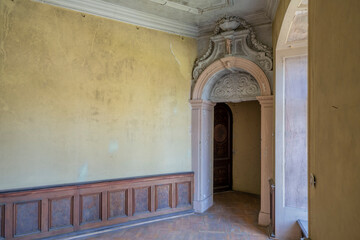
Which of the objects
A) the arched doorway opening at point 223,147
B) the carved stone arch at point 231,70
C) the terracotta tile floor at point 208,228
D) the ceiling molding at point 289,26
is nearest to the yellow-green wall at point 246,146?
the arched doorway opening at point 223,147

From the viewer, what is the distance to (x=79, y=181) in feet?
13.9

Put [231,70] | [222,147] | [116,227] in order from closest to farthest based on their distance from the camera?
[116,227] < [231,70] < [222,147]

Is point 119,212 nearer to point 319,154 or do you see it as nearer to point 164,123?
point 164,123

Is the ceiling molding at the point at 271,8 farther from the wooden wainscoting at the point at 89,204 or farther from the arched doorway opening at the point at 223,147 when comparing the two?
the wooden wainscoting at the point at 89,204

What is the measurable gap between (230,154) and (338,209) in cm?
631

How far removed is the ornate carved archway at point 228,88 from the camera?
15.5 ft

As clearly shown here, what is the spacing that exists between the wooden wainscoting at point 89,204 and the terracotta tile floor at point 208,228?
0.31 metres

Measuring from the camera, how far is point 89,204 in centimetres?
433

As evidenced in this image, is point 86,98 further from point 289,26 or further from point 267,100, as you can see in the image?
point 289,26

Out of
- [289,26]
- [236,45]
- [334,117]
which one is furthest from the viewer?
[236,45]

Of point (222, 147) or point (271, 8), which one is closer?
point (271, 8)

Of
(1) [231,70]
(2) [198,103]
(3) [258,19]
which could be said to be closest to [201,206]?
(2) [198,103]

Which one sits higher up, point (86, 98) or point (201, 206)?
point (86, 98)

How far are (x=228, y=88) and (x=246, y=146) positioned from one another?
2.46 meters
